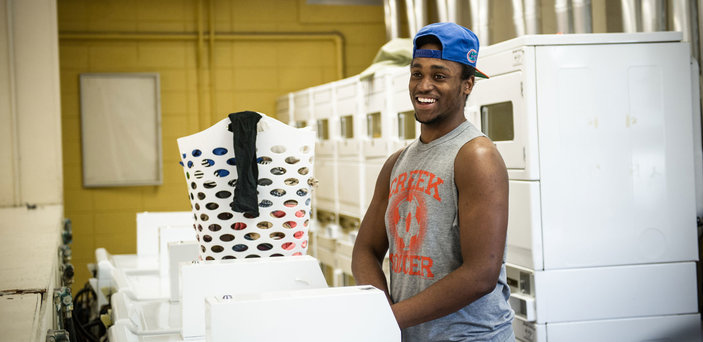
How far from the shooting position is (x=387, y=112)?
14.6 ft

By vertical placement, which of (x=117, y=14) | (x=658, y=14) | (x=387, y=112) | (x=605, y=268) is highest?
(x=117, y=14)

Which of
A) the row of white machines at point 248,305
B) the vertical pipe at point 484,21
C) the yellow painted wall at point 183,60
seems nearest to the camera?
the row of white machines at point 248,305

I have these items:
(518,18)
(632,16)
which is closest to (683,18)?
(632,16)

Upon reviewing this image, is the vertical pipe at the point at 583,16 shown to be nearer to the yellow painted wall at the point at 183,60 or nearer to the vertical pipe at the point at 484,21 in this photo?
the vertical pipe at the point at 484,21

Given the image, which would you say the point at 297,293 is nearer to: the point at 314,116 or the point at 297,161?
the point at 297,161

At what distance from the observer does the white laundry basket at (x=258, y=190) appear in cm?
243

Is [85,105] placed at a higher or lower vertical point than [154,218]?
higher

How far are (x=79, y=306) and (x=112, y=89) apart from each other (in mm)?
2925

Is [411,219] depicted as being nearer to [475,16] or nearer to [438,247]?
[438,247]

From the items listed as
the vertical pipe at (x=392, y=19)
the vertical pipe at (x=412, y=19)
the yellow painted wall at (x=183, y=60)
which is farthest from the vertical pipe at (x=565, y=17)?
the yellow painted wall at (x=183, y=60)

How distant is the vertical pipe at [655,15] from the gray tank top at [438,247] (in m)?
2.29

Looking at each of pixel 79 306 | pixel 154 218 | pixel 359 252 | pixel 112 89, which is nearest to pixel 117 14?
pixel 112 89

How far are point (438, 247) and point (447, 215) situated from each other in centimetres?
7

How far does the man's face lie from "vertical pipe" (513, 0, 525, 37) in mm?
3083
